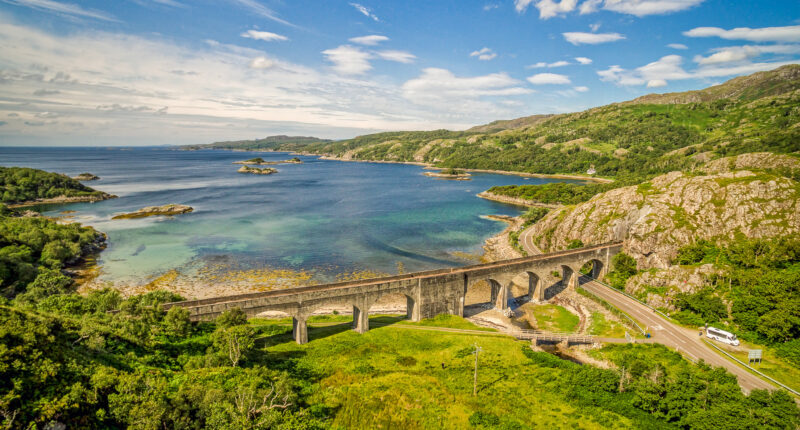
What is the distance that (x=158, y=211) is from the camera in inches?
4678

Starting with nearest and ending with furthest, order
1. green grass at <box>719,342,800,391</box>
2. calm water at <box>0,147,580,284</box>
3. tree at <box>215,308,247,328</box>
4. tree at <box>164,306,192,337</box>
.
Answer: green grass at <box>719,342,800,391</box> < tree at <box>164,306,192,337</box> < tree at <box>215,308,247,328</box> < calm water at <box>0,147,580,284</box>

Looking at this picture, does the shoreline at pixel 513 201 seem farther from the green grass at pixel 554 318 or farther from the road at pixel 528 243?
the green grass at pixel 554 318

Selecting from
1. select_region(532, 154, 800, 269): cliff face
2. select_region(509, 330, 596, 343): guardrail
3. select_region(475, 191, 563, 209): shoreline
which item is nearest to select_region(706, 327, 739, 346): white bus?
select_region(509, 330, 596, 343): guardrail

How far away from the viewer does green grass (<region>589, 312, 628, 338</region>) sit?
1806 inches

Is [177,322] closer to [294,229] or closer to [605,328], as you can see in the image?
[605,328]

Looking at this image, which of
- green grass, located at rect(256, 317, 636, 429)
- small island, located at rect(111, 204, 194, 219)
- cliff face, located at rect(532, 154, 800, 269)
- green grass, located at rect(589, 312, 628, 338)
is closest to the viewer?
green grass, located at rect(256, 317, 636, 429)

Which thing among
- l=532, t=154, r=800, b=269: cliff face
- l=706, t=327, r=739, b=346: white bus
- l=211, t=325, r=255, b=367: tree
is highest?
l=532, t=154, r=800, b=269: cliff face

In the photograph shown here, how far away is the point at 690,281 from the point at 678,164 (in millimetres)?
155919

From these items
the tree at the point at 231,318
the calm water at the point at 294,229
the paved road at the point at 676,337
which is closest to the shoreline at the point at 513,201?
the calm water at the point at 294,229

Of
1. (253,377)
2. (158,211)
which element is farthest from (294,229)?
(253,377)

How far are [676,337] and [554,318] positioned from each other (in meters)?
14.8

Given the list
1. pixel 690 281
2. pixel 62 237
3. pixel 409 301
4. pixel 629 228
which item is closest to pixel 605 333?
pixel 690 281

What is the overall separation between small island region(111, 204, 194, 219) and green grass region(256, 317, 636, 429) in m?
95.2

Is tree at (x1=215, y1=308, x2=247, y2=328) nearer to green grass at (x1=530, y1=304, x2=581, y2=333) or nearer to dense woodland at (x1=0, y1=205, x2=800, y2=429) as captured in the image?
dense woodland at (x1=0, y1=205, x2=800, y2=429)
